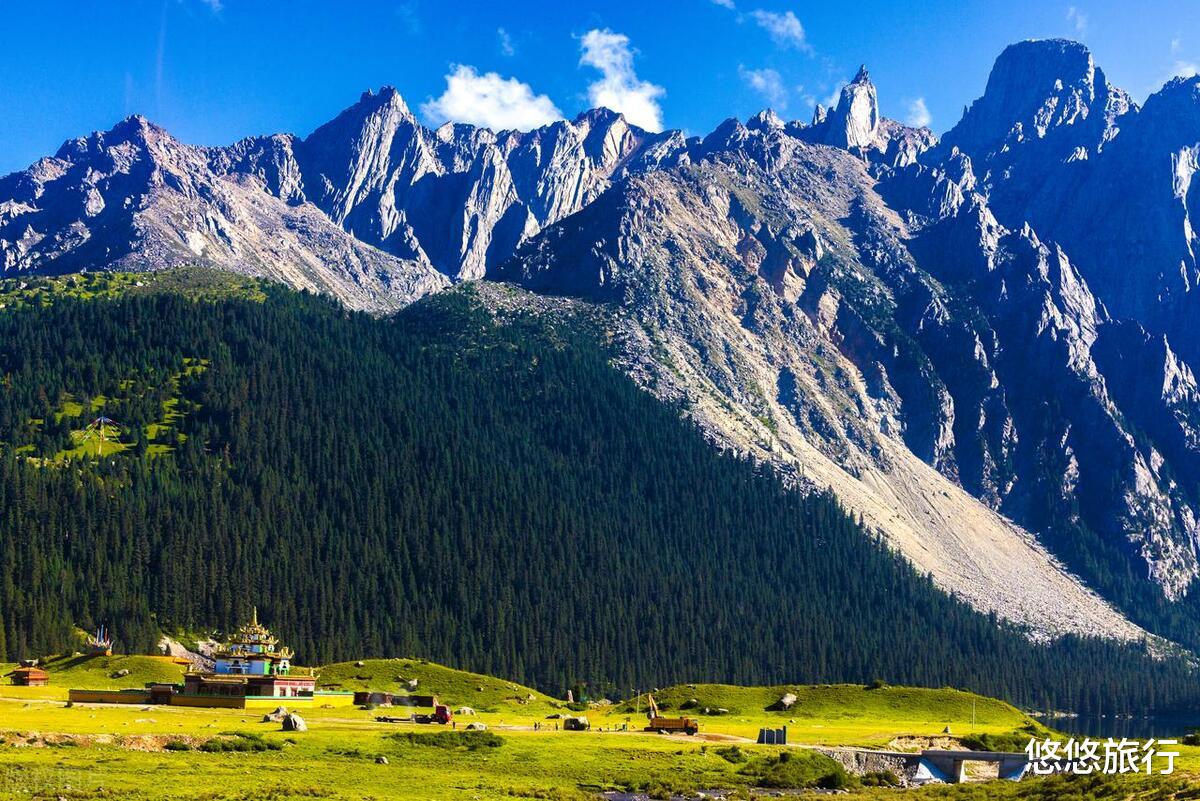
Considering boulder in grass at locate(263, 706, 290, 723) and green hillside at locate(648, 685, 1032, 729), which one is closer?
boulder in grass at locate(263, 706, 290, 723)

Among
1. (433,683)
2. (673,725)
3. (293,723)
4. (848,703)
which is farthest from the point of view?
(433,683)

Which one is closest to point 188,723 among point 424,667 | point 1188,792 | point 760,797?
point 760,797

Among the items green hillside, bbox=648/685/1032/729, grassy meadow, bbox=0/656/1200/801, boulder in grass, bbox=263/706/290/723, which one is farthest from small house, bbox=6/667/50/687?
green hillside, bbox=648/685/1032/729

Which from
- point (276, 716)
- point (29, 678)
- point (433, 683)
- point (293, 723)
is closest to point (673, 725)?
point (276, 716)

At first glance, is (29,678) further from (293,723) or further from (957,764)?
(957,764)

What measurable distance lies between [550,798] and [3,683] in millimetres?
76872

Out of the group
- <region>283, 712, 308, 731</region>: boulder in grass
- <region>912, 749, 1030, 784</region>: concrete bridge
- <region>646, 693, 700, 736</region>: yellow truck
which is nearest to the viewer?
<region>283, 712, 308, 731</region>: boulder in grass

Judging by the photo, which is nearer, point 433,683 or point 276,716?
point 276,716

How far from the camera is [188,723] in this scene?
104 metres

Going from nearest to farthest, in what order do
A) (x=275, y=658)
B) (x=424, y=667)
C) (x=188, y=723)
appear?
(x=188, y=723), (x=275, y=658), (x=424, y=667)

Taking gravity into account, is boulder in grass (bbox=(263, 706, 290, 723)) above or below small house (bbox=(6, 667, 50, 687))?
below

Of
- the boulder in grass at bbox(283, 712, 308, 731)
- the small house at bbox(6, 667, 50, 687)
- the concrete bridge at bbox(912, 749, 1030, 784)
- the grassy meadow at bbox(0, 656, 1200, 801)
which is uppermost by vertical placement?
the small house at bbox(6, 667, 50, 687)

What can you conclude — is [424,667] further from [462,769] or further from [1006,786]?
[1006,786]

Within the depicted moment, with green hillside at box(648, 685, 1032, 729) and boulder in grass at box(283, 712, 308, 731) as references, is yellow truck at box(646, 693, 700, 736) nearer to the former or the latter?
green hillside at box(648, 685, 1032, 729)
